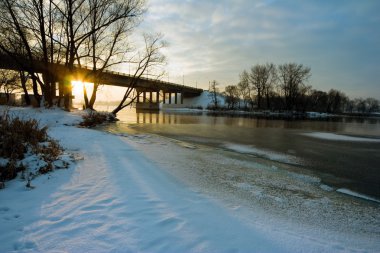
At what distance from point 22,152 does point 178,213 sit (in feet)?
15.3

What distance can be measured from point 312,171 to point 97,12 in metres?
23.9

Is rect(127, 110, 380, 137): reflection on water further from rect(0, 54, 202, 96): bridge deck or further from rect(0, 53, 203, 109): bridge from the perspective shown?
rect(0, 54, 202, 96): bridge deck

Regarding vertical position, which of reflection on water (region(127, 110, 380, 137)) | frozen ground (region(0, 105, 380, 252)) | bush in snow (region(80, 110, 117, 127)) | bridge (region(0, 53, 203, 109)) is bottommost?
frozen ground (region(0, 105, 380, 252))

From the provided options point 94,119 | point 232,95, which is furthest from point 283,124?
point 232,95

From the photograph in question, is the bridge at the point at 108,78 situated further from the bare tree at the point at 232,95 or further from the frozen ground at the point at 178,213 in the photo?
the frozen ground at the point at 178,213

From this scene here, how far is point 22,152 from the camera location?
22.7 feet

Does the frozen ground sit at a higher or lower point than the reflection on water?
lower

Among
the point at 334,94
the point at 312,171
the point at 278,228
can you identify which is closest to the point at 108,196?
the point at 278,228

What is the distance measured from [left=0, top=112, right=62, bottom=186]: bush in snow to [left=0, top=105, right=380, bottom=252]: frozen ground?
1.27ft

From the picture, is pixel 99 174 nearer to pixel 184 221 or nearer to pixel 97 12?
pixel 184 221

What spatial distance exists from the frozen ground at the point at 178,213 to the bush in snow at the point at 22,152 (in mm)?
386

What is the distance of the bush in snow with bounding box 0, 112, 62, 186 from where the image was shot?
6.13 metres

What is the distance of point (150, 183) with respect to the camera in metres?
6.55

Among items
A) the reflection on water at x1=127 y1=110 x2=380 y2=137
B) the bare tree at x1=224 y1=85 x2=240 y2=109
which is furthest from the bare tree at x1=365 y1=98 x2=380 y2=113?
the reflection on water at x1=127 y1=110 x2=380 y2=137
